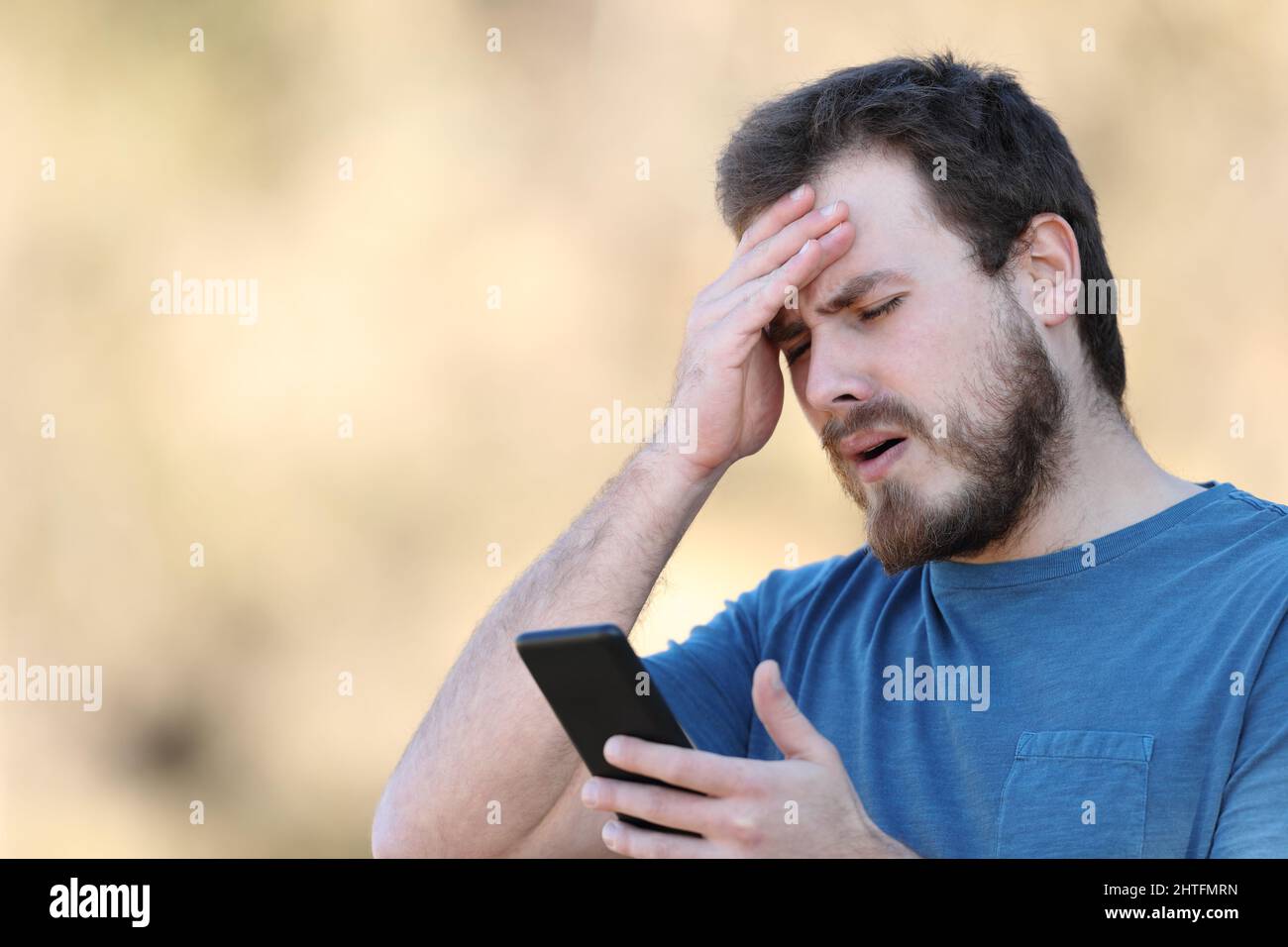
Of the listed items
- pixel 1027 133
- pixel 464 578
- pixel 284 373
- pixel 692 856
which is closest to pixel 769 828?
pixel 692 856

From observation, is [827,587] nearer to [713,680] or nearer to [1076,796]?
[713,680]

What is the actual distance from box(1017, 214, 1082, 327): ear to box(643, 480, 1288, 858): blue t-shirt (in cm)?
32

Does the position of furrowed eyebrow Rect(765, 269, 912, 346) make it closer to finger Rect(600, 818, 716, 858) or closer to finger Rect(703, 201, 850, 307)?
finger Rect(703, 201, 850, 307)

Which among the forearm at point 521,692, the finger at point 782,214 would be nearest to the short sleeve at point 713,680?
the forearm at point 521,692

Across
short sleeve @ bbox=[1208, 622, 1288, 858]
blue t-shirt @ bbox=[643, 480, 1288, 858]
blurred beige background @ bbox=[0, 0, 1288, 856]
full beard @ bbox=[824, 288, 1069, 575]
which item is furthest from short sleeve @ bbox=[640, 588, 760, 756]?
blurred beige background @ bbox=[0, 0, 1288, 856]

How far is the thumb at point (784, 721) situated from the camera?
3.84ft

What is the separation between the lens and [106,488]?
447 centimetres

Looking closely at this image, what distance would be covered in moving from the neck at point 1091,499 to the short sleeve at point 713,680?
33cm

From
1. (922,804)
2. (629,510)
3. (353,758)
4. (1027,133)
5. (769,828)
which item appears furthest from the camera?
(353,758)

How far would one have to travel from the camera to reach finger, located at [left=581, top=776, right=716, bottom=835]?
1.15 metres

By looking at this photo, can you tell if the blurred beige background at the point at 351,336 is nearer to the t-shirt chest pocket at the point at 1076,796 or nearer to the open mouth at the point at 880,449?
the open mouth at the point at 880,449

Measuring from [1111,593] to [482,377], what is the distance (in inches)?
124

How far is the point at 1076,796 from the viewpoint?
1.32 m
